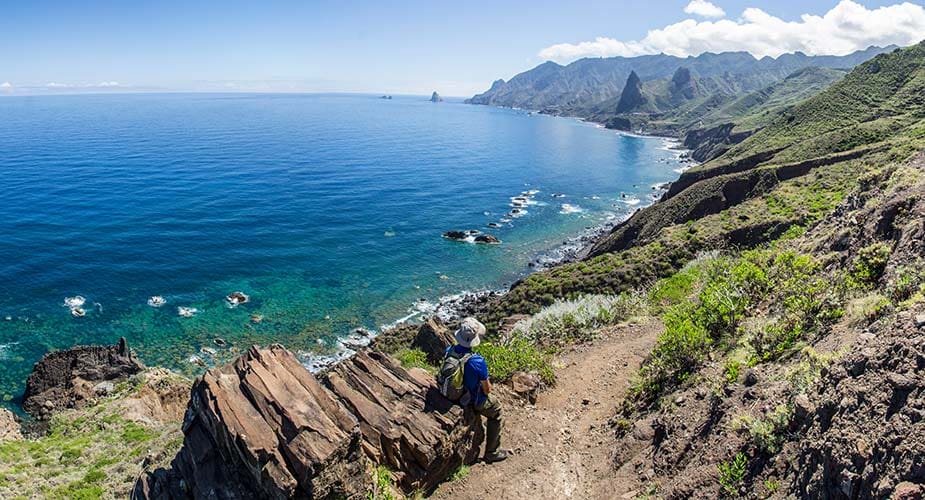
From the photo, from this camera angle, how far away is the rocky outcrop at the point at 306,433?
8867 mm

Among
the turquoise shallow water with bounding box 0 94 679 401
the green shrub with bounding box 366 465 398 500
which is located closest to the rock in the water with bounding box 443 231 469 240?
the turquoise shallow water with bounding box 0 94 679 401

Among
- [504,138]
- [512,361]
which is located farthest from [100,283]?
[504,138]

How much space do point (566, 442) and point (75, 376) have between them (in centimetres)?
3554

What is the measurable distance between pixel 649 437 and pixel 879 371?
5260 millimetres

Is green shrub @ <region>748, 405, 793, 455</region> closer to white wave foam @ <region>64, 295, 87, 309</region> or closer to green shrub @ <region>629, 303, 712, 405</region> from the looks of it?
green shrub @ <region>629, 303, 712, 405</region>

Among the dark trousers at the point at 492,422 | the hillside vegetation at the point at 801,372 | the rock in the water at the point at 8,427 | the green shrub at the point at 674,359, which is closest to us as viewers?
the hillside vegetation at the point at 801,372

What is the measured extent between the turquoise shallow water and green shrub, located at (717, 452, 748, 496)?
33484 mm

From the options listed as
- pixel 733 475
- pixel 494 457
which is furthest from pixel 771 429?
pixel 494 457

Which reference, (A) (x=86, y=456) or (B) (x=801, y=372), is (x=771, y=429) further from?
(A) (x=86, y=456)

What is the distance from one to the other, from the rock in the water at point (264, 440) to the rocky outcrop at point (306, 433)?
0.06 feet

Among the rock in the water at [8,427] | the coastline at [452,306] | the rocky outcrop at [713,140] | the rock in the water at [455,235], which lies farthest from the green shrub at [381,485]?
the rocky outcrop at [713,140]

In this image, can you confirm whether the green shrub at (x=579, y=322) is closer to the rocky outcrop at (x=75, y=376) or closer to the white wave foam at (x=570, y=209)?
the rocky outcrop at (x=75, y=376)

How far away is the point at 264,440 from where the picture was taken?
9.08 metres

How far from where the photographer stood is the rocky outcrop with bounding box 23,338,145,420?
30994mm
